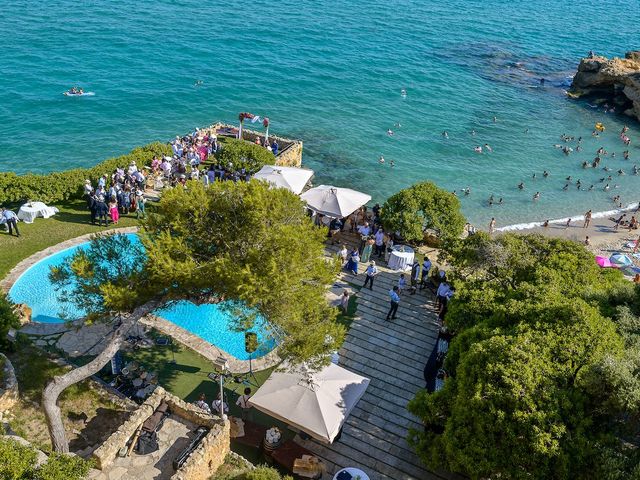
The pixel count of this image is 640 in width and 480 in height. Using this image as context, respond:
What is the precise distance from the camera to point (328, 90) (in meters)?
62.4

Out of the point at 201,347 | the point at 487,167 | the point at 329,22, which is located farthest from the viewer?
the point at 329,22

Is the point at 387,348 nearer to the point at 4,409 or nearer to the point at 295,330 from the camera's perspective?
the point at 295,330

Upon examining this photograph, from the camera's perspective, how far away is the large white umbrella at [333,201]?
1161 inches

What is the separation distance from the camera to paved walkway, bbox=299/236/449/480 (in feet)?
61.0

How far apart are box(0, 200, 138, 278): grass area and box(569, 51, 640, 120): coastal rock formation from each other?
59.9 meters

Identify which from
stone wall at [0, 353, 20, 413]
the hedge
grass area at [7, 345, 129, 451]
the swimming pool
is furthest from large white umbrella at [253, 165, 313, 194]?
stone wall at [0, 353, 20, 413]

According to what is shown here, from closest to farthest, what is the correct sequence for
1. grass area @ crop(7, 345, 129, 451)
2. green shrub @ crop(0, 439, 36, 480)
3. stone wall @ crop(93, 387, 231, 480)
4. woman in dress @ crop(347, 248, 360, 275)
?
green shrub @ crop(0, 439, 36, 480)
stone wall @ crop(93, 387, 231, 480)
grass area @ crop(7, 345, 129, 451)
woman in dress @ crop(347, 248, 360, 275)

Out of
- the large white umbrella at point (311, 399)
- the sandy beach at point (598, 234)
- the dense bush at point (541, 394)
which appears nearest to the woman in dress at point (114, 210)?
the large white umbrella at point (311, 399)

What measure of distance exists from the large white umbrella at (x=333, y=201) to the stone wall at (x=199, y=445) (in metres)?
14.2

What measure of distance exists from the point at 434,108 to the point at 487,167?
13.6 metres

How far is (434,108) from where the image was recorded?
60719 mm

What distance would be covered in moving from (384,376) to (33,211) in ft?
67.6

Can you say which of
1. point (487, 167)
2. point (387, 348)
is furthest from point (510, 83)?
point (387, 348)

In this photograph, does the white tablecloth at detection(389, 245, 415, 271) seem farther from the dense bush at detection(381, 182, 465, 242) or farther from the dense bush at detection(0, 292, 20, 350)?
the dense bush at detection(0, 292, 20, 350)
